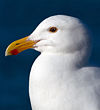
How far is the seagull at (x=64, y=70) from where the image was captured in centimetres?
329

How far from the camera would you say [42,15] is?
638 cm

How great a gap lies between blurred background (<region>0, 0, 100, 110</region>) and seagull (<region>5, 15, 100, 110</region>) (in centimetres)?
194

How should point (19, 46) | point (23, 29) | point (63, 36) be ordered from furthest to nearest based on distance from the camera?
point (23, 29), point (19, 46), point (63, 36)

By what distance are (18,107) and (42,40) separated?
81.9 inches

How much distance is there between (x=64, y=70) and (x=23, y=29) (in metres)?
2.88

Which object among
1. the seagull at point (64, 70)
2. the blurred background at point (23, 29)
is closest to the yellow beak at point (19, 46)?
the seagull at point (64, 70)

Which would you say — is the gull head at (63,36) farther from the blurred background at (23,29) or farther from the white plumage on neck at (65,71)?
the blurred background at (23,29)

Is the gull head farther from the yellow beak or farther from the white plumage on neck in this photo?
the yellow beak

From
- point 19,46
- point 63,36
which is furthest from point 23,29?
point 63,36

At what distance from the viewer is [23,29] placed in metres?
6.14

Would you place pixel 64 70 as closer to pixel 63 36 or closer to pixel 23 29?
pixel 63 36

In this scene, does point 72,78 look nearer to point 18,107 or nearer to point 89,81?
point 89,81

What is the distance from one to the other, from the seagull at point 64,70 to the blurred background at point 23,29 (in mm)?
1941

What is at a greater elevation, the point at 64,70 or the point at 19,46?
the point at 19,46
